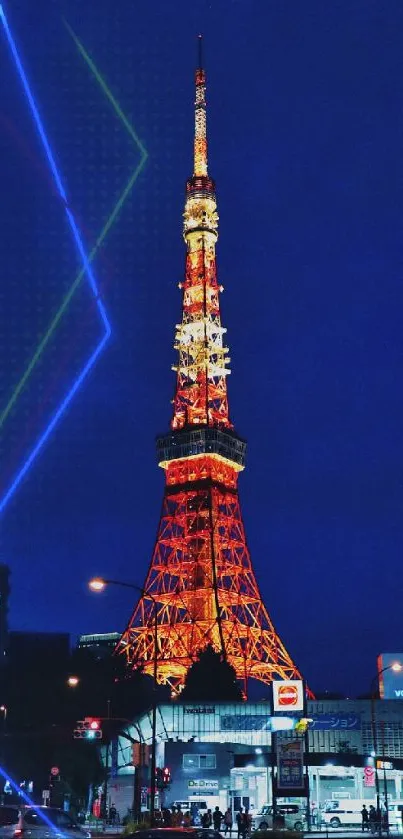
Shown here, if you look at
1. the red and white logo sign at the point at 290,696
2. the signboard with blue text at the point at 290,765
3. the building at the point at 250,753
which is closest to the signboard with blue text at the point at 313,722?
the building at the point at 250,753

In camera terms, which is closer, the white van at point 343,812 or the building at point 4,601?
the white van at point 343,812

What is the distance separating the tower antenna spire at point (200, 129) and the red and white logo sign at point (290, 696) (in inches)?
3181

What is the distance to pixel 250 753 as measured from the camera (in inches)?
2301

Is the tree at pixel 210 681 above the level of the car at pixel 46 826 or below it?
above

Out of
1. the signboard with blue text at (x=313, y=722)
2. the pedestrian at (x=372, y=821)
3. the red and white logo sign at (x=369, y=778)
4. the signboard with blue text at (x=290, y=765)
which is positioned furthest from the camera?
the signboard with blue text at (x=313, y=722)

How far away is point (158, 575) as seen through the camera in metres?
90.1

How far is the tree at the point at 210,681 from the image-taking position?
78750mm

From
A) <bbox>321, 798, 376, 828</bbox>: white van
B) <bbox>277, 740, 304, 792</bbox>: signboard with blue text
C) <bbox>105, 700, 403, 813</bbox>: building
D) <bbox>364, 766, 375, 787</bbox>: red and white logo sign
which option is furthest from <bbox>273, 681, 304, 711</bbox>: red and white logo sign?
<bbox>321, 798, 376, 828</bbox>: white van

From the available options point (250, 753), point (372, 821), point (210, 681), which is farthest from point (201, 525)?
point (372, 821)

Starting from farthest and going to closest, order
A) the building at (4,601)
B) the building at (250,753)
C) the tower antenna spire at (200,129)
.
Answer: the building at (4,601), the tower antenna spire at (200,129), the building at (250,753)

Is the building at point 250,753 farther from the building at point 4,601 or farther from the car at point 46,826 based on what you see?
the building at point 4,601

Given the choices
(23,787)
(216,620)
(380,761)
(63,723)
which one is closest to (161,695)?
(216,620)

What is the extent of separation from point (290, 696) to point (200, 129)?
8327 cm

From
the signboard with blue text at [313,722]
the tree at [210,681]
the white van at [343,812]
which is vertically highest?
the tree at [210,681]
